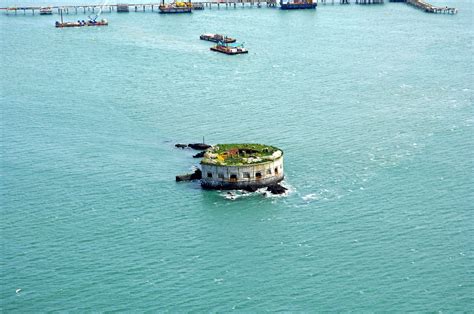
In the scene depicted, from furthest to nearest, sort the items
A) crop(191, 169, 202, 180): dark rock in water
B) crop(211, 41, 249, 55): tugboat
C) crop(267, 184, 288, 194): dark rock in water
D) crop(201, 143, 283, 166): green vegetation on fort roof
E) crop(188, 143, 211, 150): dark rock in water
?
crop(211, 41, 249, 55): tugboat < crop(188, 143, 211, 150): dark rock in water < crop(191, 169, 202, 180): dark rock in water < crop(201, 143, 283, 166): green vegetation on fort roof < crop(267, 184, 288, 194): dark rock in water

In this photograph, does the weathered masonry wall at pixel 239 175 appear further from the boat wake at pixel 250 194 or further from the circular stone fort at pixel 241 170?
the boat wake at pixel 250 194

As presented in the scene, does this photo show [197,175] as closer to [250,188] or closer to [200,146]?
[250,188]

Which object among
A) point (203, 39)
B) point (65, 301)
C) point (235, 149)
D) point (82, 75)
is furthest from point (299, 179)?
point (203, 39)

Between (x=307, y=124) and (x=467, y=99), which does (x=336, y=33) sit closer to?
(x=467, y=99)

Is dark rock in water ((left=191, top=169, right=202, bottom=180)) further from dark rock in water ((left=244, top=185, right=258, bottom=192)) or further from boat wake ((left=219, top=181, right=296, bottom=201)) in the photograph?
dark rock in water ((left=244, top=185, right=258, bottom=192))

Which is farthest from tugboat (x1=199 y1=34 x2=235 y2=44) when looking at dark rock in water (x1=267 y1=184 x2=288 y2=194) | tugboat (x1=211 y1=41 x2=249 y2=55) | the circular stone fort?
dark rock in water (x1=267 y1=184 x2=288 y2=194)

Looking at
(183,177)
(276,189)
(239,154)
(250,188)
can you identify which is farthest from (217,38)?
(276,189)

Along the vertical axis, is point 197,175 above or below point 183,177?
above

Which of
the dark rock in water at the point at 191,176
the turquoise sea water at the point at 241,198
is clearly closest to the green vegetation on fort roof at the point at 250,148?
the dark rock in water at the point at 191,176
